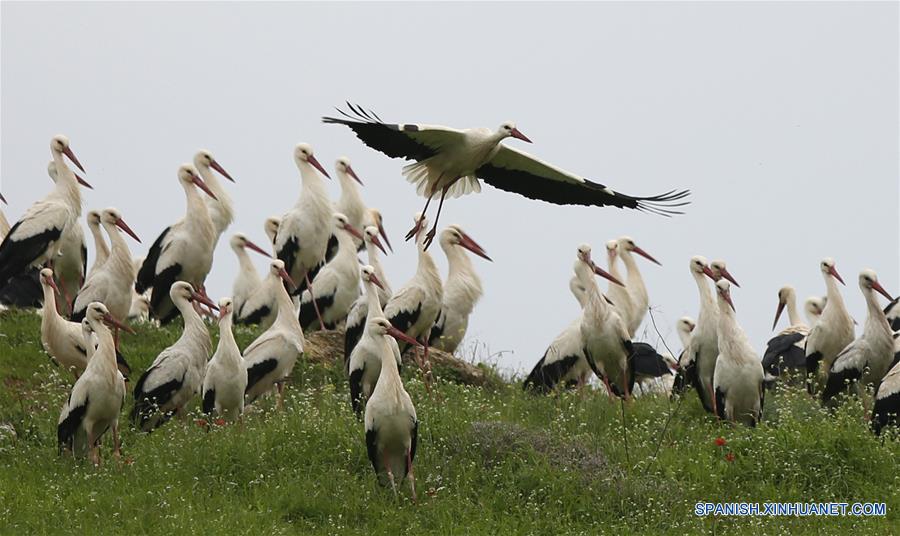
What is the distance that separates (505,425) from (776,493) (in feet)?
5.95

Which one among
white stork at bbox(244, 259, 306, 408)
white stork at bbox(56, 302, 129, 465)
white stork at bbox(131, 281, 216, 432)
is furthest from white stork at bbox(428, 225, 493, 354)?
white stork at bbox(56, 302, 129, 465)

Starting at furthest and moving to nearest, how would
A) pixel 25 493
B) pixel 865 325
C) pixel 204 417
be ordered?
pixel 865 325
pixel 204 417
pixel 25 493

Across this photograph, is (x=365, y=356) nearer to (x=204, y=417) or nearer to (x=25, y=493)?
(x=204, y=417)

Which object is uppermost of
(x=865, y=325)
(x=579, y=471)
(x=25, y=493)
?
(x=865, y=325)

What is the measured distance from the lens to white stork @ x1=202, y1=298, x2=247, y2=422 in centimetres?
1116

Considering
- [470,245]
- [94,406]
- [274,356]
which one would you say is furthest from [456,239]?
[94,406]

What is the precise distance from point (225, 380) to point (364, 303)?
6.18 feet

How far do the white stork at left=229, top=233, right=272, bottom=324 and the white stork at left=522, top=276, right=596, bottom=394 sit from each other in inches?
128

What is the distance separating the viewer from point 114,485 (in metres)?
9.90

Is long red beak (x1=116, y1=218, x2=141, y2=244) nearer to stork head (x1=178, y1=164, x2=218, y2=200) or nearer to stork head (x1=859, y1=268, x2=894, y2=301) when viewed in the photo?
stork head (x1=178, y1=164, x2=218, y2=200)

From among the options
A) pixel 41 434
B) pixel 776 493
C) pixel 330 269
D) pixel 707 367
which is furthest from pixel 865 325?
pixel 41 434

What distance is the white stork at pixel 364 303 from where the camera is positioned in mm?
12750

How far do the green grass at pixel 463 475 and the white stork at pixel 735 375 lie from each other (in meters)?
0.17

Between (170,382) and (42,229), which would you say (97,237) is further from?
(170,382)
